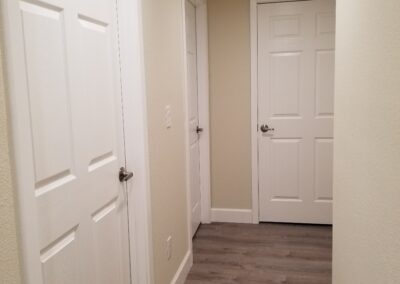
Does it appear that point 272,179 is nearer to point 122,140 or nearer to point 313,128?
point 313,128

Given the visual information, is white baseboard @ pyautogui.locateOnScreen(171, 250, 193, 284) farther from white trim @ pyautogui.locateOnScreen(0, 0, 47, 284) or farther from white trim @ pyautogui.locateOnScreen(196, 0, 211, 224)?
white trim @ pyautogui.locateOnScreen(0, 0, 47, 284)

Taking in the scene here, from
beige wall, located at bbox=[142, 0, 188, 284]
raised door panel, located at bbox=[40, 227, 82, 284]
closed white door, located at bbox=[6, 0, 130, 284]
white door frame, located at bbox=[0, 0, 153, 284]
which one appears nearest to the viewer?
closed white door, located at bbox=[6, 0, 130, 284]

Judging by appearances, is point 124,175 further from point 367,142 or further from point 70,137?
point 367,142

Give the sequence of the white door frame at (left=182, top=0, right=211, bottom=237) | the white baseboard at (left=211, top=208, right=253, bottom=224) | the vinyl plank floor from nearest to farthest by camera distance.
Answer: the vinyl plank floor < the white door frame at (left=182, top=0, right=211, bottom=237) < the white baseboard at (left=211, top=208, right=253, bottom=224)

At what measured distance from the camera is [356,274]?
4.75 feet

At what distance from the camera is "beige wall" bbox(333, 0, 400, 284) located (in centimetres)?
100

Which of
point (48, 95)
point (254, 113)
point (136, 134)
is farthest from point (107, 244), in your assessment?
point (254, 113)

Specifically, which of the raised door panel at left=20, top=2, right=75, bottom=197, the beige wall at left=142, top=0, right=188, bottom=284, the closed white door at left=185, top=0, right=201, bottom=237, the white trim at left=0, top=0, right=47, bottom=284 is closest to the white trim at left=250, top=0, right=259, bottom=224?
the closed white door at left=185, top=0, right=201, bottom=237

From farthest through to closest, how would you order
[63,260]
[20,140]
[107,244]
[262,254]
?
1. [262,254]
2. [107,244]
3. [63,260]
4. [20,140]

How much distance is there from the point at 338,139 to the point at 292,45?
6.31 ft

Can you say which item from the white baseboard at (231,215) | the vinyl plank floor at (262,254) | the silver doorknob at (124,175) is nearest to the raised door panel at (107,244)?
the silver doorknob at (124,175)

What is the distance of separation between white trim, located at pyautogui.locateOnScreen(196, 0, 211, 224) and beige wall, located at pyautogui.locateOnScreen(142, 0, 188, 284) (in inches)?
34.7

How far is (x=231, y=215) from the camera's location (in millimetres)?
3859

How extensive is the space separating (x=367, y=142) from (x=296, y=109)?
2.35 m
